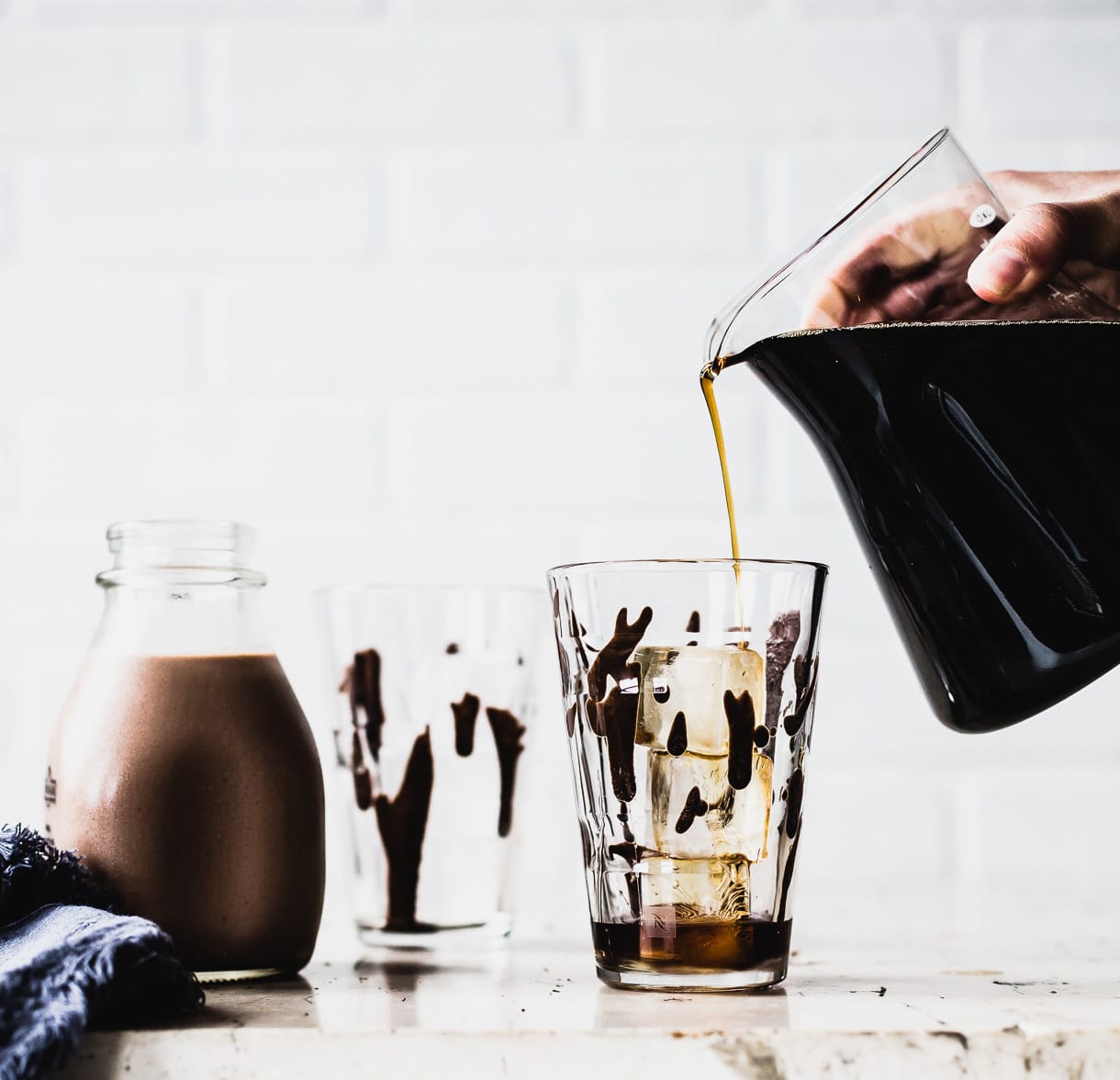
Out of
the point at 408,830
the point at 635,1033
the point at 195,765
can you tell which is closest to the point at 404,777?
the point at 408,830


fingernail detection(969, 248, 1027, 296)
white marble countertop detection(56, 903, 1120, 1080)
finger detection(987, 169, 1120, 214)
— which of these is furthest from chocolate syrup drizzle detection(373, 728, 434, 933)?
finger detection(987, 169, 1120, 214)

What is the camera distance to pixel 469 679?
2.17 ft

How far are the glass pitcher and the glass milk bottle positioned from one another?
26 cm

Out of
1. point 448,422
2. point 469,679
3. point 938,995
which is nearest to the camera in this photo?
point 938,995

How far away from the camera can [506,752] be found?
67 centimetres

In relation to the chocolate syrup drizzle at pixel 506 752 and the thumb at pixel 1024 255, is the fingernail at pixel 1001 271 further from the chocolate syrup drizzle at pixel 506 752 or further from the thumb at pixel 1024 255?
the chocolate syrup drizzle at pixel 506 752

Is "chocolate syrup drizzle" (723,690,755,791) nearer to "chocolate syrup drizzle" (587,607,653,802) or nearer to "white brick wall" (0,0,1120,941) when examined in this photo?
"chocolate syrup drizzle" (587,607,653,802)

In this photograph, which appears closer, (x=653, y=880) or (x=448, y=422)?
(x=653, y=880)

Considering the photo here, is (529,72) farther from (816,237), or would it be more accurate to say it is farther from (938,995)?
(938,995)

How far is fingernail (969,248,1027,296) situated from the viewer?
504 mm

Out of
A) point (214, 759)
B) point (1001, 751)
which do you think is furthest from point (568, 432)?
point (214, 759)

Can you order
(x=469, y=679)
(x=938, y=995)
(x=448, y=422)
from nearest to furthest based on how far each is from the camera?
(x=938, y=995)
(x=469, y=679)
(x=448, y=422)

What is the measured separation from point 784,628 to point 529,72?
660mm

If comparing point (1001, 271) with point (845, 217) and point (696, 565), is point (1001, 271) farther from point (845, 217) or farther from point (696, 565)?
point (696, 565)
